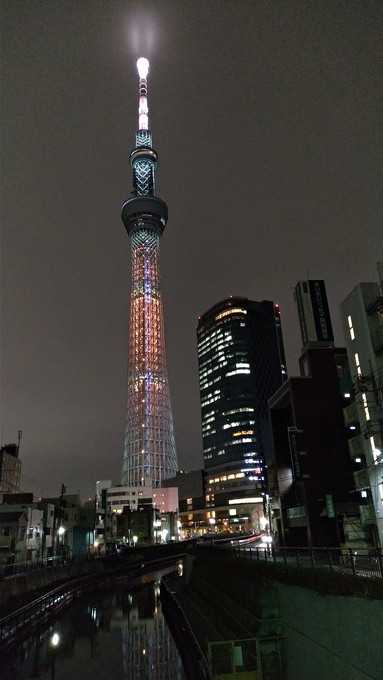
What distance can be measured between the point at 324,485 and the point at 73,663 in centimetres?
3330

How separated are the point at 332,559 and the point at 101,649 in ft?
58.4

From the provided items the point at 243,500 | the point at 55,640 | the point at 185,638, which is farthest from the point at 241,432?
the point at 185,638

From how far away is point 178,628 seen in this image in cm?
3159

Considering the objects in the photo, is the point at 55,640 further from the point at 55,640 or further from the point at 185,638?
the point at 185,638

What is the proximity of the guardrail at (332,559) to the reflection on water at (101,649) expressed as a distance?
704cm

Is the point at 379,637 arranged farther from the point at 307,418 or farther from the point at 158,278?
the point at 158,278

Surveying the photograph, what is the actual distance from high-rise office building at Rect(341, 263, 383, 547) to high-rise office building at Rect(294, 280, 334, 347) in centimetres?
2088

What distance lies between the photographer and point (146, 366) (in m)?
129

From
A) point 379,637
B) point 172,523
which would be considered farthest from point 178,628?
point 172,523

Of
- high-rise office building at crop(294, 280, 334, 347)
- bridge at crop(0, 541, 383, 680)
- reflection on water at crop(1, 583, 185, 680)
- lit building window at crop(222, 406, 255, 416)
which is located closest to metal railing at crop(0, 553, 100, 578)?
bridge at crop(0, 541, 383, 680)

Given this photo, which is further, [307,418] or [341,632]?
[307,418]

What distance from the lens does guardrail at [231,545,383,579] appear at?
15047 millimetres

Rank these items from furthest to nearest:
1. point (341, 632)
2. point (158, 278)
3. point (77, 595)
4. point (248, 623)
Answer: point (158, 278)
point (77, 595)
point (248, 623)
point (341, 632)

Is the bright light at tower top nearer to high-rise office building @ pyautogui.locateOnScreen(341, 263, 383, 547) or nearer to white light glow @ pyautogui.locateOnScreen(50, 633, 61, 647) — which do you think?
high-rise office building @ pyautogui.locateOnScreen(341, 263, 383, 547)
